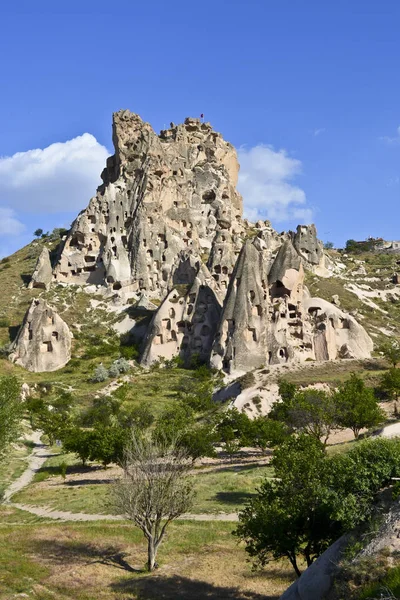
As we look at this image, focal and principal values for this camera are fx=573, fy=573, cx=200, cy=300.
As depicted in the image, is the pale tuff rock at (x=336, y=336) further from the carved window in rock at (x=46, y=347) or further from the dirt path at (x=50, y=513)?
the dirt path at (x=50, y=513)

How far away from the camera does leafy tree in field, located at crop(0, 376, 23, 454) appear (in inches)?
1171

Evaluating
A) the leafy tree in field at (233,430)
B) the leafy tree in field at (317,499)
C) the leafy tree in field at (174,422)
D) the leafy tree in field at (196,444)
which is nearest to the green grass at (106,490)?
the leafy tree in field at (196,444)

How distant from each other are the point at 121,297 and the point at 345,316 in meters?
33.9

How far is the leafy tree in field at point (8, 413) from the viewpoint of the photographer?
2975 centimetres

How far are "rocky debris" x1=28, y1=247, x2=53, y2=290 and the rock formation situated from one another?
2.10 ft

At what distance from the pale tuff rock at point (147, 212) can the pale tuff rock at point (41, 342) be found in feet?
54.1

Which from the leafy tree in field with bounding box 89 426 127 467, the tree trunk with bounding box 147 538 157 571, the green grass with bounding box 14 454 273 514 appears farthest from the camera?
the leafy tree in field with bounding box 89 426 127 467

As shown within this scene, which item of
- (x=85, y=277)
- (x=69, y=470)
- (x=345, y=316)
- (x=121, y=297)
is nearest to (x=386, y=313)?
(x=345, y=316)

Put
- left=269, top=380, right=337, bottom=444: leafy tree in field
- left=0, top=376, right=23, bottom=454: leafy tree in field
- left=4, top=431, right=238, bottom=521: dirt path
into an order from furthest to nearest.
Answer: left=269, top=380, right=337, bottom=444: leafy tree in field
left=0, top=376, right=23, bottom=454: leafy tree in field
left=4, top=431, right=238, bottom=521: dirt path

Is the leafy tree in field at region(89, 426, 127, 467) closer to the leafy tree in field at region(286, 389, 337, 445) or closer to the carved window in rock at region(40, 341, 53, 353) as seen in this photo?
the leafy tree in field at region(286, 389, 337, 445)

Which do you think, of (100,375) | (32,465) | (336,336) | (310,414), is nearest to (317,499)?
Answer: (310,414)

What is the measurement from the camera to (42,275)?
9125 cm

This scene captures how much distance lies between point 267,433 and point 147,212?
60955 millimetres

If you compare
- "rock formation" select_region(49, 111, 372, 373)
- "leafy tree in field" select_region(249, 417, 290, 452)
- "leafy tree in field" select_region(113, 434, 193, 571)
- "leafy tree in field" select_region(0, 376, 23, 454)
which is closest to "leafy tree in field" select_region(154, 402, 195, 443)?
"leafy tree in field" select_region(249, 417, 290, 452)
